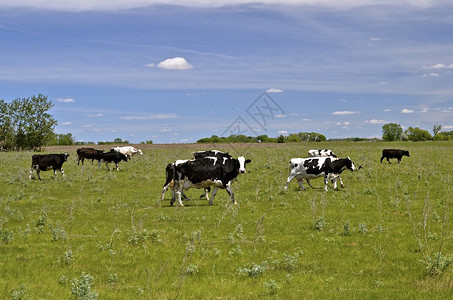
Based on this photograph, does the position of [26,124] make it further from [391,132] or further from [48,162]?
[391,132]

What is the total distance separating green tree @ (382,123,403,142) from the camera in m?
168

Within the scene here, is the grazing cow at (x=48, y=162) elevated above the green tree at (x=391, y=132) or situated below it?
below

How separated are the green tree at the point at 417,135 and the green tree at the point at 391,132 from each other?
11.7 ft

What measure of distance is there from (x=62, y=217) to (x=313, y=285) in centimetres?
1138

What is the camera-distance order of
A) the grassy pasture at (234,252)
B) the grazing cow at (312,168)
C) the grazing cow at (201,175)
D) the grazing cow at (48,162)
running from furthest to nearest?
the grazing cow at (48,162)
the grazing cow at (312,168)
the grazing cow at (201,175)
the grassy pasture at (234,252)

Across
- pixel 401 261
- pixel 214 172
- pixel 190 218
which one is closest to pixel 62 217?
pixel 190 218

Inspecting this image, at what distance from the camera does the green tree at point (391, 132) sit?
6613 inches

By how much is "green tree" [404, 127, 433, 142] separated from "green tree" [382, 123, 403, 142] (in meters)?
3.55

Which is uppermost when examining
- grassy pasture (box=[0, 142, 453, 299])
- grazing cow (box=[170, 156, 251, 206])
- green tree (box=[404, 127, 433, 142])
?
green tree (box=[404, 127, 433, 142])

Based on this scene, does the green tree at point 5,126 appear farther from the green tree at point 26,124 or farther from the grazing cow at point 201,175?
the grazing cow at point 201,175

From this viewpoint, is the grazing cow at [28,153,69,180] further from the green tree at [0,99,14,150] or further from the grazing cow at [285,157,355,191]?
the green tree at [0,99,14,150]

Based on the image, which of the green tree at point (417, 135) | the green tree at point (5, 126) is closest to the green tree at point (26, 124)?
the green tree at point (5, 126)

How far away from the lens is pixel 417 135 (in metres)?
157

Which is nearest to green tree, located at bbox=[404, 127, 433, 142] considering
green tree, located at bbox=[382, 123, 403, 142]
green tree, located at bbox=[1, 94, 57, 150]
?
green tree, located at bbox=[382, 123, 403, 142]
